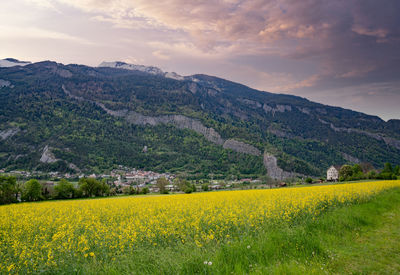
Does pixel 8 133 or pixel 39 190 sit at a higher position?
pixel 8 133

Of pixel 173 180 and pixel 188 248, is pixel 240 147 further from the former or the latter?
pixel 188 248

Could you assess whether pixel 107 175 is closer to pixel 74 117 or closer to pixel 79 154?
pixel 79 154

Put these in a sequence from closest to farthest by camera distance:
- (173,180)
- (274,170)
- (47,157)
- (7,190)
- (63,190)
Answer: (7,190) < (63,190) < (173,180) < (47,157) < (274,170)

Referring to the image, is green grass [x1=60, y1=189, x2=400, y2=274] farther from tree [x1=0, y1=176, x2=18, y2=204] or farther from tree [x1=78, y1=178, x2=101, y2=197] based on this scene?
tree [x1=78, y1=178, x2=101, y2=197]

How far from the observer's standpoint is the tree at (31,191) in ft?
128

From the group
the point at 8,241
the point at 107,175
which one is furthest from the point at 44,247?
the point at 107,175

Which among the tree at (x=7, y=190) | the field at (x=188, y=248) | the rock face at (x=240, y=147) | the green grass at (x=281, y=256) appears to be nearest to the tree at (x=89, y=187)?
the tree at (x=7, y=190)

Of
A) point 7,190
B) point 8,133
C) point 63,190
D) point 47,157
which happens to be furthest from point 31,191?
point 8,133

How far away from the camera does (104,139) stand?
166750 mm

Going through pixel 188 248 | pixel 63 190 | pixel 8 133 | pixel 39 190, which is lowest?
pixel 63 190

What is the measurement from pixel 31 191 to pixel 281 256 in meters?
46.2

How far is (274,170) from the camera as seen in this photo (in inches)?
5207

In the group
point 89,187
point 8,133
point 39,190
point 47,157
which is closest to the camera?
point 39,190

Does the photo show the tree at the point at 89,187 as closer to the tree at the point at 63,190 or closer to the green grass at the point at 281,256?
the tree at the point at 63,190
